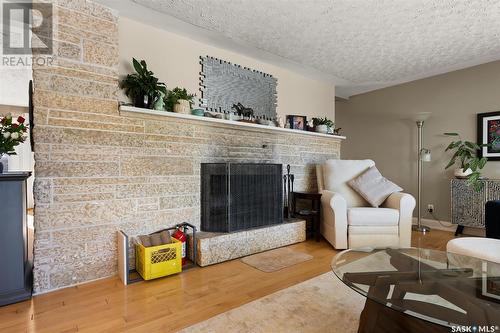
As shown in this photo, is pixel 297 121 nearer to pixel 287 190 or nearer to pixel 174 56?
pixel 287 190

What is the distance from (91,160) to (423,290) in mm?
2356

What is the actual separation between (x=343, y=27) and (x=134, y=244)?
286 centimetres

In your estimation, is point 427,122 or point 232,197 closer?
point 232,197

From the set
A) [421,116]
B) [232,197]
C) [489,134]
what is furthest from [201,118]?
[489,134]

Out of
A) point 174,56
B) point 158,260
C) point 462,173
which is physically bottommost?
point 158,260

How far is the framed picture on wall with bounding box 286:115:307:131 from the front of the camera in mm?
3689

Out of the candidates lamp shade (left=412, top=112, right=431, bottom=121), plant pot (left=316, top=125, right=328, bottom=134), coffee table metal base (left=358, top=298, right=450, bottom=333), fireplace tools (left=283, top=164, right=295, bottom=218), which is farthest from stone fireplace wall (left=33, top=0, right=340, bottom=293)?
lamp shade (left=412, top=112, right=431, bottom=121)

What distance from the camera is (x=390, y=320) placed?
3.98ft

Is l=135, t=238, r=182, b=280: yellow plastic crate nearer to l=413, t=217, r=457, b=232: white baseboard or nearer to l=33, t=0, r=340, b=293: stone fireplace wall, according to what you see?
l=33, t=0, r=340, b=293: stone fireplace wall

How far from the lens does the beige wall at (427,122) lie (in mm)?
3734

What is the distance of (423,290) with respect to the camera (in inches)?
49.9

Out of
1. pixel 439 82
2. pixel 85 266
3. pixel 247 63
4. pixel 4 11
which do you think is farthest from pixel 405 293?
pixel 439 82

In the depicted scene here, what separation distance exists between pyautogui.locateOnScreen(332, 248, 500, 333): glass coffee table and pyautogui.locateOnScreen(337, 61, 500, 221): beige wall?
2.83 metres

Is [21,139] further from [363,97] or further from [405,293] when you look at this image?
[363,97]
